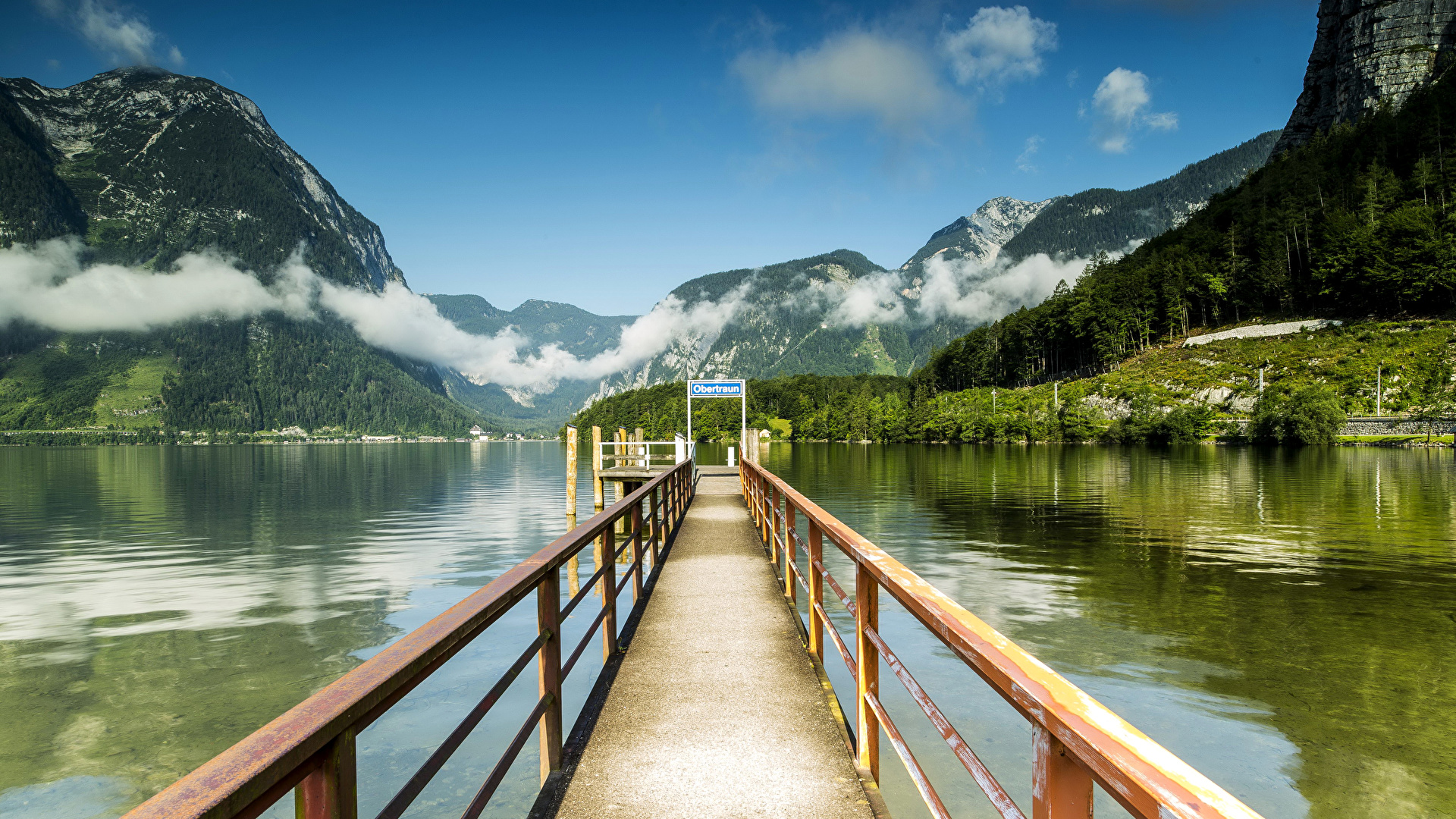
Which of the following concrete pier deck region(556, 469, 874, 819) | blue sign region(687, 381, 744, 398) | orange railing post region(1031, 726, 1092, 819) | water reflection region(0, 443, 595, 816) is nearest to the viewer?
orange railing post region(1031, 726, 1092, 819)

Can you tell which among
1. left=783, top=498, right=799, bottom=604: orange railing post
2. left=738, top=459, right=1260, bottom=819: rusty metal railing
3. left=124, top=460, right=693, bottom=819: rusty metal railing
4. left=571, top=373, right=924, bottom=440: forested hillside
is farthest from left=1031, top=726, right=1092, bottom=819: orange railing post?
left=571, top=373, right=924, bottom=440: forested hillside

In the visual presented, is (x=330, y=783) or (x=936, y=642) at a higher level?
(x=330, y=783)

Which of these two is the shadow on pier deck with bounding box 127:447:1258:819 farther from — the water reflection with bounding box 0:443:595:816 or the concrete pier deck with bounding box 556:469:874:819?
the water reflection with bounding box 0:443:595:816

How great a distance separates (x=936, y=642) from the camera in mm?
12047

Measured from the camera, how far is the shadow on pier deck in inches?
55.1

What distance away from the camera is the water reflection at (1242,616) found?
7.70 m

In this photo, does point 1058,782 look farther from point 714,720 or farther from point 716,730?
point 714,720

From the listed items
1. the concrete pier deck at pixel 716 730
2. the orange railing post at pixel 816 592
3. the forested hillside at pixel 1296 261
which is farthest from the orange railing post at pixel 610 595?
the forested hillside at pixel 1296 261

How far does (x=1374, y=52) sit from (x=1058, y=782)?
172m

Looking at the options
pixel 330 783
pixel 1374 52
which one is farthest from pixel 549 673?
pixel 1374 52

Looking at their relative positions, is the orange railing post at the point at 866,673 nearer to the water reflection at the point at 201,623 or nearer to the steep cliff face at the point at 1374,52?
the water reflection at the point at 201,623

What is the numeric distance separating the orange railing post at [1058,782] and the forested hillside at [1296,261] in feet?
362

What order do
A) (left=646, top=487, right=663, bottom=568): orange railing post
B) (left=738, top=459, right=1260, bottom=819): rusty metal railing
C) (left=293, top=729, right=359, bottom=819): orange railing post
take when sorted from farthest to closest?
(left=646, top=487, right=663, bottom=568): orange railing post → (left=293, top=729, right=359, bottom=819): orange railing post → (left=738, top=459, right=1260, bottom=819): rusty metal railing

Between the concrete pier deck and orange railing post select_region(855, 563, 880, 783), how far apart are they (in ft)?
0.51
